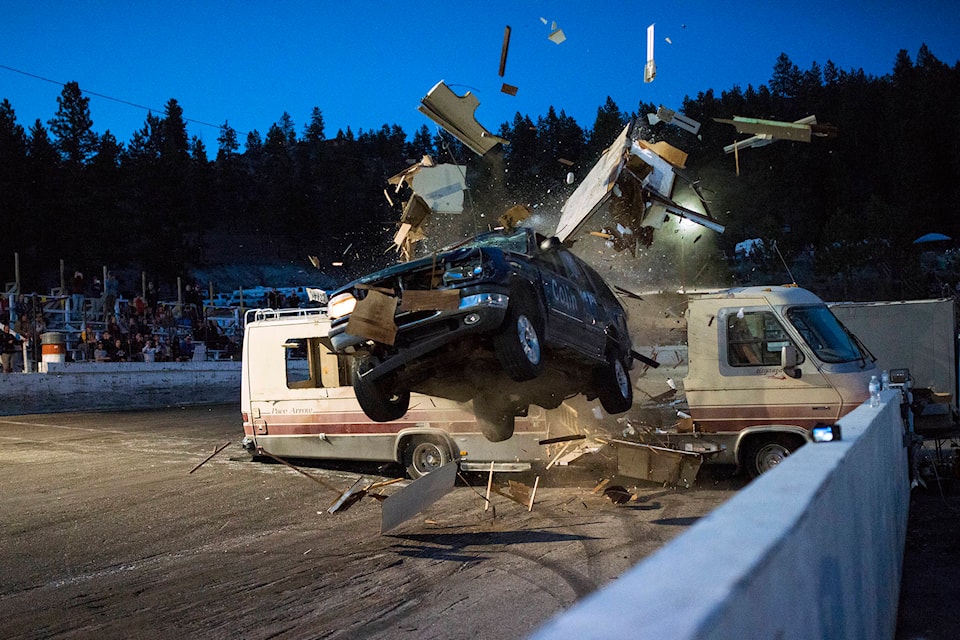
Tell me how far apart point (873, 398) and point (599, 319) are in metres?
4.31

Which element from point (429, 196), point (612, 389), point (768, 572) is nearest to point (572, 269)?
point (612, 389)

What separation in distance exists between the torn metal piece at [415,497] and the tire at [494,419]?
1389 millimetres

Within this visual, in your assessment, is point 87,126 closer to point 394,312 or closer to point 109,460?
point 109,460

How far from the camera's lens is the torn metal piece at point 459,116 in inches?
452

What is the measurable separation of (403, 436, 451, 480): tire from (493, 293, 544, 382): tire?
3.38 metres

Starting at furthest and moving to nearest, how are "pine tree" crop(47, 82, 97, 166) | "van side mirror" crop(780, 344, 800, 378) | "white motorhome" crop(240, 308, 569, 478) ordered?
"pine tree" crop(47, 82, 97, 166), "white motorhome" crop(240, 308, 569, 478), "van side mirror" crop(780, 344, 800, 378)

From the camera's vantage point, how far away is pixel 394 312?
7.78 m

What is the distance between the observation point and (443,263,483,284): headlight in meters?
7.66

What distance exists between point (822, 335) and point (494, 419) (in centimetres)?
428

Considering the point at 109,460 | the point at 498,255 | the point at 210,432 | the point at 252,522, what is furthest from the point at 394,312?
the point at 210,432

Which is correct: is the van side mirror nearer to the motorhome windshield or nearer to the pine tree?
the motorhome windshield

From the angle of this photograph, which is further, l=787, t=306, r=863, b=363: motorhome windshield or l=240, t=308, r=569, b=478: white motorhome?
l=240, t=308, r=569, b=478: white motorhome

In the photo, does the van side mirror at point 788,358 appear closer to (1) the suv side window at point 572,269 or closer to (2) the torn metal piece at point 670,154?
(1) the suv side window at point 572,269

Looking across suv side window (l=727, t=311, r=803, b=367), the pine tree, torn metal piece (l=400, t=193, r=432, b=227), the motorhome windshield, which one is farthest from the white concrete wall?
the pine tree
